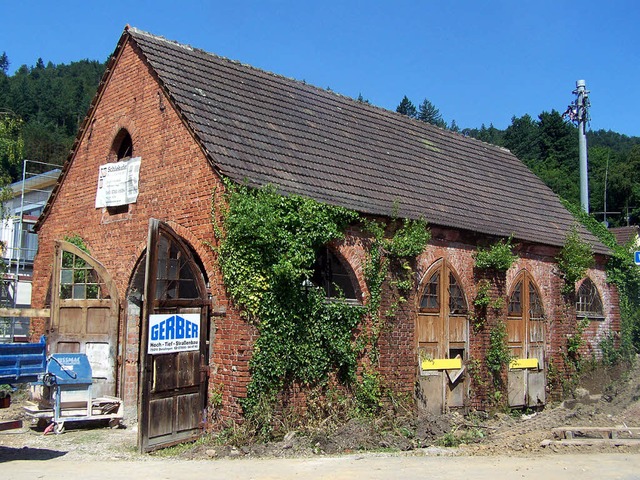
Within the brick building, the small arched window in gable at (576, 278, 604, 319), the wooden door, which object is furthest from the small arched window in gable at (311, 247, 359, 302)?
the small arched window in gable at (576, 278, 604, 319)

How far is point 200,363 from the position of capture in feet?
38.6

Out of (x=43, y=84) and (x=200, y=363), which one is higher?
(x=43, y=84)

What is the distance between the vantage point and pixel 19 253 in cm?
2880

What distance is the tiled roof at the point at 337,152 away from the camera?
1313 cm

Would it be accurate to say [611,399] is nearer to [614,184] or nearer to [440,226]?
[440,226]

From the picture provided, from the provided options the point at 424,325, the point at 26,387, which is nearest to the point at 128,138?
the point at 26,387

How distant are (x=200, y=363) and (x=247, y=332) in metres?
1.04

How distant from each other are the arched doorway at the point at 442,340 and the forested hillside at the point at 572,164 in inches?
1879

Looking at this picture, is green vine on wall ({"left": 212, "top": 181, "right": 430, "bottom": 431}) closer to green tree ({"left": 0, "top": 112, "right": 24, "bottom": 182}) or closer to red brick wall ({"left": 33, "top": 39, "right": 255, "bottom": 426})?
red brick wall ({"left": 33, "top": 39, "right": 255, "bottom": 426})

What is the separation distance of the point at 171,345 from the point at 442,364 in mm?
6291

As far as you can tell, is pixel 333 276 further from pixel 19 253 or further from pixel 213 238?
pixel 19 253

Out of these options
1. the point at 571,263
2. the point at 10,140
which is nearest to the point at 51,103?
the point at 10,140

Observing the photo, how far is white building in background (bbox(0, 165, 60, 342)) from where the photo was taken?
2617cm

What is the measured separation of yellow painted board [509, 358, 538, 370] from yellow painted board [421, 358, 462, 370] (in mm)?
1977
